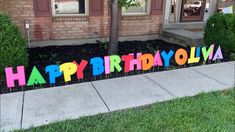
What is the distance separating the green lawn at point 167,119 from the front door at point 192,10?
559 centimetres

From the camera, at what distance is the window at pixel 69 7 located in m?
6.51

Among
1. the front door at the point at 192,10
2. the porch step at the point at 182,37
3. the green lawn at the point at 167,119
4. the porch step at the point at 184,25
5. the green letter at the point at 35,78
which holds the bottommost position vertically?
the green lawn at the point at 167,119

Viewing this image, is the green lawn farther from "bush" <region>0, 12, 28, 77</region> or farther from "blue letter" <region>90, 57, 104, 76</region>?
"bush" <region>0, 12, 28, 77</region>

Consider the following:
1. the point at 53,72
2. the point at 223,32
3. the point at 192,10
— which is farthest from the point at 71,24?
the point at 192,10

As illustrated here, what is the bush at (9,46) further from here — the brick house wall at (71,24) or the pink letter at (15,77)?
the brick house wall at (71,24)

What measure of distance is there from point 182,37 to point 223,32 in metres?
1.43

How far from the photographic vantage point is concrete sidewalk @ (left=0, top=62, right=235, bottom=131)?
313 centimetres

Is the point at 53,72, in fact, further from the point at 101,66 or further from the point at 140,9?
the point at 140,9

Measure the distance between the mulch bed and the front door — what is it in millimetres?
1812

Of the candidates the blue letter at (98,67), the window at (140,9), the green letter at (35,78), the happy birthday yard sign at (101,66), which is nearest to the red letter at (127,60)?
the happy birthday yard sign at (101,66)

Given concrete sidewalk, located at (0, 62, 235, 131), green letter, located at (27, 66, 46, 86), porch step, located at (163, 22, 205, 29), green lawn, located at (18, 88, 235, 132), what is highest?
porch step, located at (163, 22, 205, 29)

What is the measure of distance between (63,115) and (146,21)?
5.11m

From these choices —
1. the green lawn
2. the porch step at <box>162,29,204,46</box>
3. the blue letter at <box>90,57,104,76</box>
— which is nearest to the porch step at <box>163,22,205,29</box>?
the porch step at <box>162,29,204,46</box>

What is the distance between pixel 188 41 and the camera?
22.4 feet
